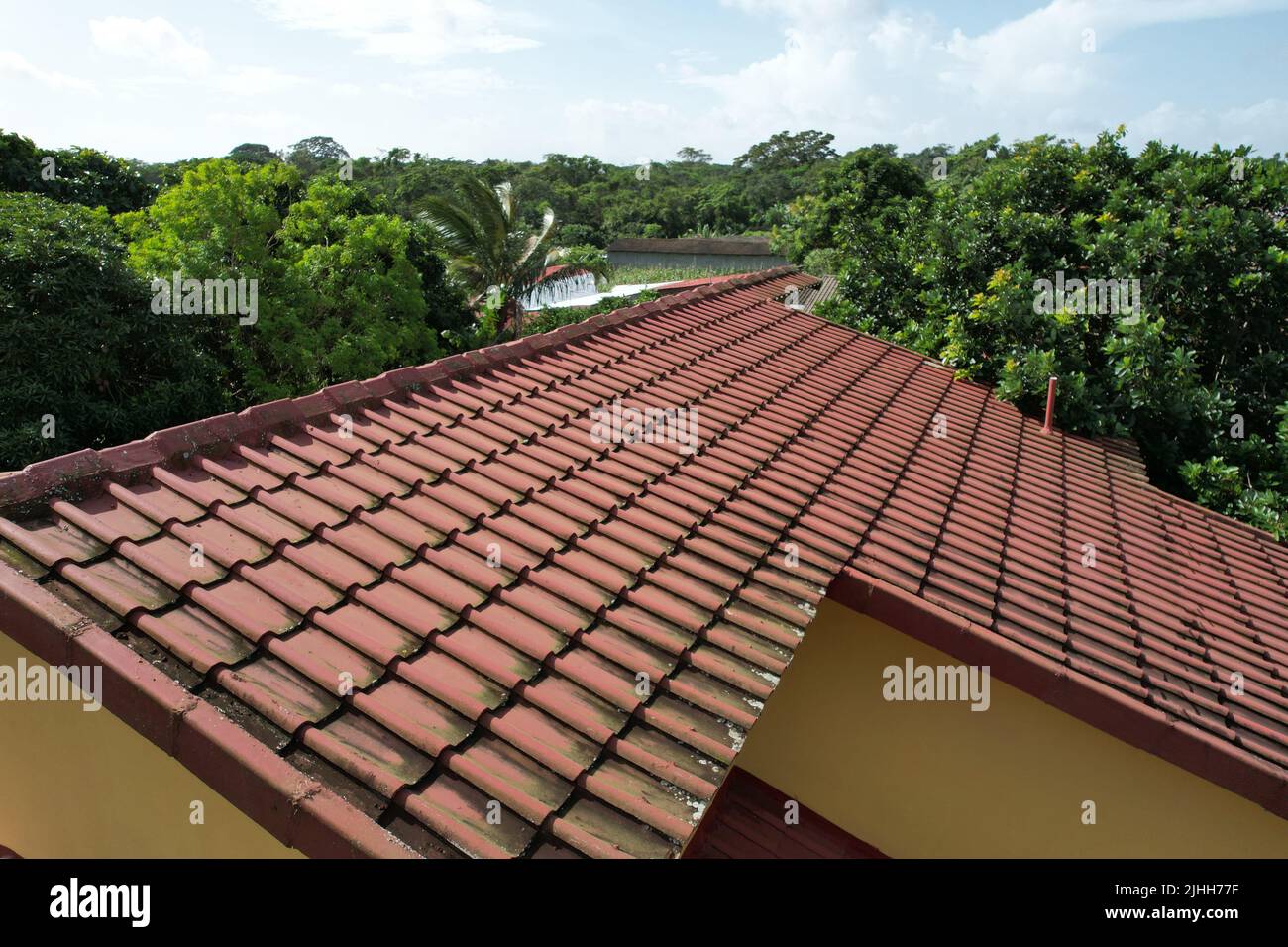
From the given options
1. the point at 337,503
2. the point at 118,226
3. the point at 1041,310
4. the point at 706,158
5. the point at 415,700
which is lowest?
the point at 415,700

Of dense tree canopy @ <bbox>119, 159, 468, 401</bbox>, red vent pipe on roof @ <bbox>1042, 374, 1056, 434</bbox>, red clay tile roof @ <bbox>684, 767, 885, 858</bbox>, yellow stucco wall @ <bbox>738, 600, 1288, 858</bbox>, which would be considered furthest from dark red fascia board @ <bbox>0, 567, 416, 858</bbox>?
dense tree canopy @ <bbox>119, 159, 468, 401</bbox>

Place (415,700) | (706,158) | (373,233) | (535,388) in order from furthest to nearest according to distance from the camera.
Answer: (706,158) < (373,233) < (535,388) < (415,700)

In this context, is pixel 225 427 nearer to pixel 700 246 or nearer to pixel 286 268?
pixel 286 268

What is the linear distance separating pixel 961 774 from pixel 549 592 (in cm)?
277

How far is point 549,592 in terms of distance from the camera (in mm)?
3312

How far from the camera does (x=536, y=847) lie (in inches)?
87.0

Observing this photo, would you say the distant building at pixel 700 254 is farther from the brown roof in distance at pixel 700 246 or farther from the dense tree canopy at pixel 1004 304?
the dense tree canopy at pixel 1004 304

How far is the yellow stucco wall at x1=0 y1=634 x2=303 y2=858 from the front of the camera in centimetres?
249

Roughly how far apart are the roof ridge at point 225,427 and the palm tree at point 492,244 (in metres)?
17.8

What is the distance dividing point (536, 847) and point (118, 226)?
17.4 meters

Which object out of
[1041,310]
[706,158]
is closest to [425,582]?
[1041,310]

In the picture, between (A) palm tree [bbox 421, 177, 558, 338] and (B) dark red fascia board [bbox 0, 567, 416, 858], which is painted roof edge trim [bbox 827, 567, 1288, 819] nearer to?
(B) dark red fascia board [bbox 0, 567, 416, 858]

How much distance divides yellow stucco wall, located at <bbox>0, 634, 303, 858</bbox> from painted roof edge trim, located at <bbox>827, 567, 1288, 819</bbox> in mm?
2946
